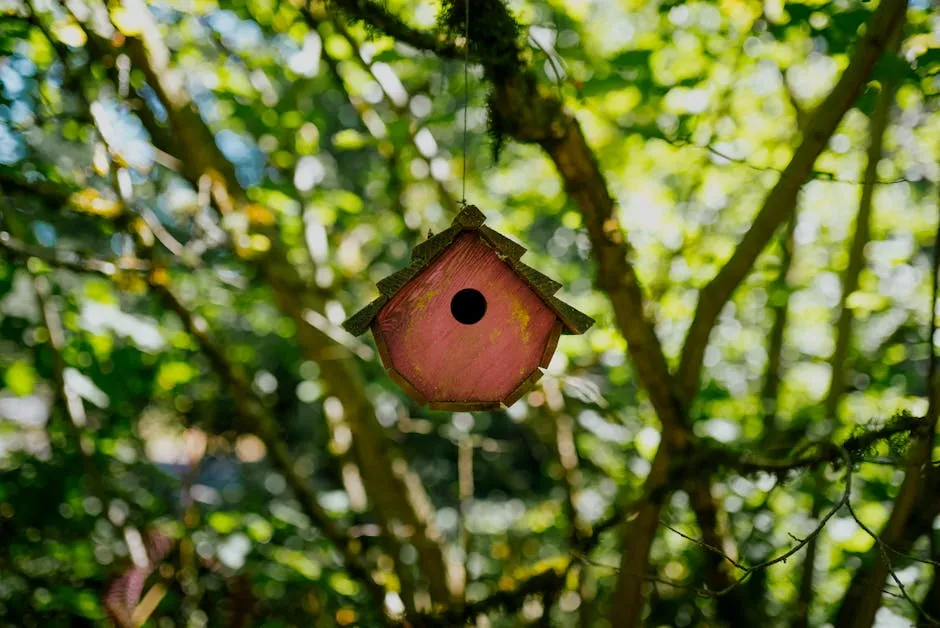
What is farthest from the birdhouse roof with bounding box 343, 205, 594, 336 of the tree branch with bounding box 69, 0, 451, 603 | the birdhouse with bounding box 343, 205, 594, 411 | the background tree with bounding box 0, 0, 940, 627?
the tree branch with bounding box 69, 0, 451, 603

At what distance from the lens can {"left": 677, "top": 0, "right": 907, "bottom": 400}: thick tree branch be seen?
2.15m

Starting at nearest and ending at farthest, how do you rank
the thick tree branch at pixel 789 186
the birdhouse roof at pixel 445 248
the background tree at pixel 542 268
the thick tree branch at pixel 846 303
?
the birdhouse roof at pixel 445 248, the thick tree branch at pixel 789 186, the background tree at pixel 542 268, the thick tree branch at pixel 846 303

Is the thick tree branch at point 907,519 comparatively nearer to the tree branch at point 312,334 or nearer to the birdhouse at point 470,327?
the birdhouse at point 470,327

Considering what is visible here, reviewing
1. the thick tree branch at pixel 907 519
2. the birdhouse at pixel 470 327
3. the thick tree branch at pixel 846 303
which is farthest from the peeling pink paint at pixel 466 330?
the thick tree branch at pixel 846 303

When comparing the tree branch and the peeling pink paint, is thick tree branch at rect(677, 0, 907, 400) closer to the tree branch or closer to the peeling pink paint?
the peeling pink paint

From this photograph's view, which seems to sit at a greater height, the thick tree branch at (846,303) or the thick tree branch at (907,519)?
the thick tree branch at (846,303)

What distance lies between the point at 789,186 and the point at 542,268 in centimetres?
272

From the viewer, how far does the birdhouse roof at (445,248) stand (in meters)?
1.72

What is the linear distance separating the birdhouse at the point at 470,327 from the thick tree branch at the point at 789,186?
36.6 inches

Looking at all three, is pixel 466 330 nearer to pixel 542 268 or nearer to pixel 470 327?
pixel 470 327

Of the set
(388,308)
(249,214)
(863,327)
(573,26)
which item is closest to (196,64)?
(249,214)

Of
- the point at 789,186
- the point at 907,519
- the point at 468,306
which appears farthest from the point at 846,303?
the point at 468,306

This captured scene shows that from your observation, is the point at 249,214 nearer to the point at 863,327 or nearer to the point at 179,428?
the point at 179,428

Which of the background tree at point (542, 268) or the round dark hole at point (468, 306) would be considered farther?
the background tree at point (542, 268)
